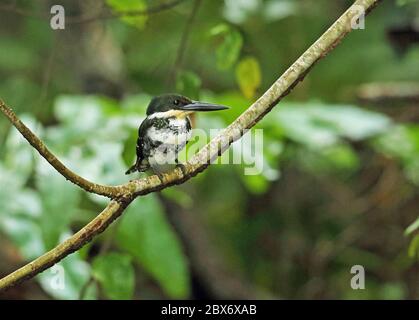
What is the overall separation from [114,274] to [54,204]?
216 millimetres

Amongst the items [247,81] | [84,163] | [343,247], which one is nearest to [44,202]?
[84,163]

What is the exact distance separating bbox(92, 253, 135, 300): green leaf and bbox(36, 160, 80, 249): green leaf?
12cm

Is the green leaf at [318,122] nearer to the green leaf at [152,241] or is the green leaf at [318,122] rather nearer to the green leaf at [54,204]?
the green leaf at [152,241]

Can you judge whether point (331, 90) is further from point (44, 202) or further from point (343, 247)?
point (44, 202)

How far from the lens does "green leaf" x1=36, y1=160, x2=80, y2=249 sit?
5.24 feet

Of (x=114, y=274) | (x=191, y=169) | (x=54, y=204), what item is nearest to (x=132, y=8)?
(x=54, y=204)

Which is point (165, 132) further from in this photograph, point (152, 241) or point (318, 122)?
point (318, 122)

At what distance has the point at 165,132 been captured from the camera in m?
1.14

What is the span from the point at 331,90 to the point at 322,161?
1.16 ft

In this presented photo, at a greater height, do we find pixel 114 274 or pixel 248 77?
pixel 248 77

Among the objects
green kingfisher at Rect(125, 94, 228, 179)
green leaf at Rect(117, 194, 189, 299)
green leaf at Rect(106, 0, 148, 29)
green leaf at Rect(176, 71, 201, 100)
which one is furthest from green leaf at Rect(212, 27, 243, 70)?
green leaf at Rect(117, 194, 189, 299)

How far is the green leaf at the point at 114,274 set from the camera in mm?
1530

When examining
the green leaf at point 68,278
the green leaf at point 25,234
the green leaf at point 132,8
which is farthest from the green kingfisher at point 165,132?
the green leaf at point 25,234

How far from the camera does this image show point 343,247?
2.89 metres
